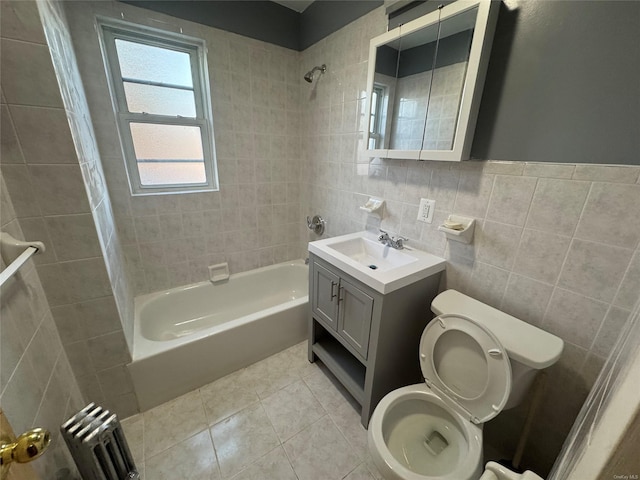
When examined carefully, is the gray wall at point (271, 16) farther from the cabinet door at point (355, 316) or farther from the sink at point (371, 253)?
the cabinet door at point (355, 316)

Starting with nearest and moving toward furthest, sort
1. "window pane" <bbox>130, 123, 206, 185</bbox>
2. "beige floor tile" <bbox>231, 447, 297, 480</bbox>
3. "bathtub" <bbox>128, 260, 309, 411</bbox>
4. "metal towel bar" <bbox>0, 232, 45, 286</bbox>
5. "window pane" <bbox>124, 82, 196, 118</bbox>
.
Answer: "metal towel bar" <bbox>0, 232, 45, 286</bbox>, "beige floor tile" <bbox>231, 447, 297, 480</bbox>, "bathtub" <bbox>128, 260, 309, 411</bbox>, "window pane" <bbox>124, 82, 196, 118</bbox>, "window pane" <bbox>130, 123, 206, 185</bbox>

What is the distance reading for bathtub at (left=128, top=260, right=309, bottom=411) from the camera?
4.73 feet

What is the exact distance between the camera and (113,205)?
1.70 meters

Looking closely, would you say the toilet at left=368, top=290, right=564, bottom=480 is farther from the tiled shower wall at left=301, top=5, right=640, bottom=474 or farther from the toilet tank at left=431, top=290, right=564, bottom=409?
the tiled shower wall at left=301, top=5, right=640, bottom=474

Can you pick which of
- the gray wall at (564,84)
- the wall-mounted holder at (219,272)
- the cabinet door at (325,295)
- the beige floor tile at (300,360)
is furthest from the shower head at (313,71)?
the beige floor tile at (300,360)

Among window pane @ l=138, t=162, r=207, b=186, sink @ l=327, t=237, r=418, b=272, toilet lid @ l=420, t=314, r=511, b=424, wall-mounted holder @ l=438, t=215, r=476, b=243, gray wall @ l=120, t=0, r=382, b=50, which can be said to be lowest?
toilet lid @ l=420, t=314, r=511, b=424

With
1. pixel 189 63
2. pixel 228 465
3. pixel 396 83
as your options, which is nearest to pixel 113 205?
pixel 189 63

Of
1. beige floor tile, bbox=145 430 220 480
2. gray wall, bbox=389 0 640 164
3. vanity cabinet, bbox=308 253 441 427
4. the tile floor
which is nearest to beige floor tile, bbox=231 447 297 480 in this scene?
the tile floor

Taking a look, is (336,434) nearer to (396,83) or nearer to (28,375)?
(28,375)

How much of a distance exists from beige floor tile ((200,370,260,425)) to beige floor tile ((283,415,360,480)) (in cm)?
36

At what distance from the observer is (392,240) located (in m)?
1.51

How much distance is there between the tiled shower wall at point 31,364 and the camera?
0.70 metres

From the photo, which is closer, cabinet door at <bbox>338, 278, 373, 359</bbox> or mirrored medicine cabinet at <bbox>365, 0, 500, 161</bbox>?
mirrored medicine cabinet at <bbox>365, 0, 500, 161</bbox>

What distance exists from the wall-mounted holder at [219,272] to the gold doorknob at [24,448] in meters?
1.74
